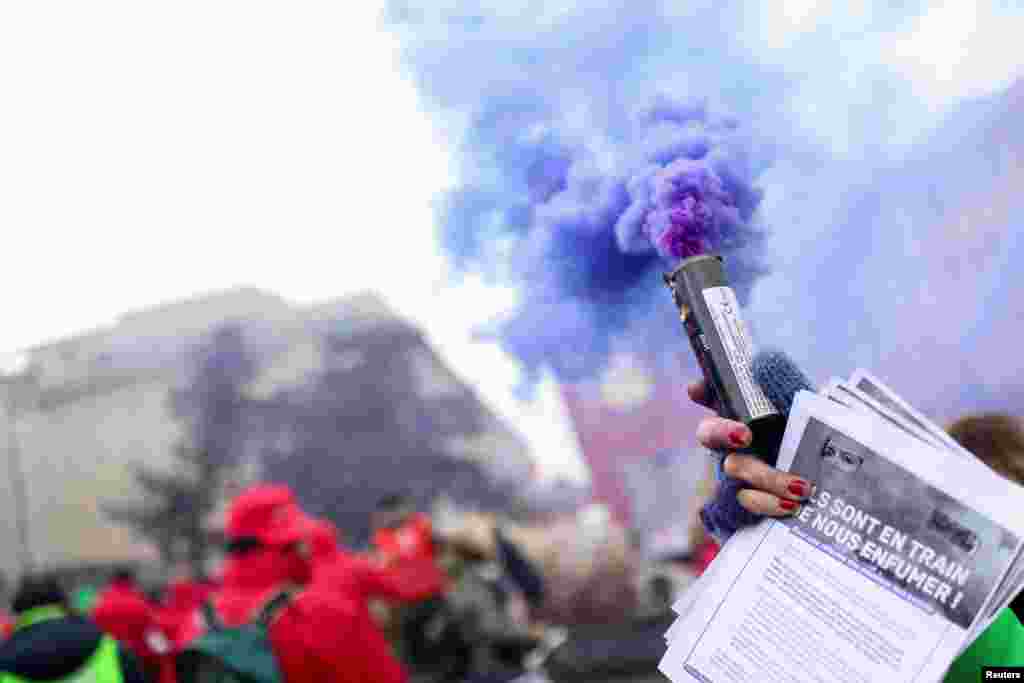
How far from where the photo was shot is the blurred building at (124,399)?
1603 cm

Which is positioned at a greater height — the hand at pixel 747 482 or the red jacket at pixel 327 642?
the hand at pixel 747 482

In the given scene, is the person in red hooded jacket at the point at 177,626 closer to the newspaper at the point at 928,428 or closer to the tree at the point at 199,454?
the newspaper at the point at 928,428

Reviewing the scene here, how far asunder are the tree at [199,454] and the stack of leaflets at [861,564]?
1472cm

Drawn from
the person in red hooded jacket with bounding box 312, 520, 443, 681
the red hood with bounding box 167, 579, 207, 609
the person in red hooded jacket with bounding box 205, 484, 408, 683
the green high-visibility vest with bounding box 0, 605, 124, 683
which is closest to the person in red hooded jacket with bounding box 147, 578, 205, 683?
the red hood with bounding box 167, 579, 207, 609

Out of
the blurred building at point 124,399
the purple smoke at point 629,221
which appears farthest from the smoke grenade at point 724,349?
the blurred building at point 124,399

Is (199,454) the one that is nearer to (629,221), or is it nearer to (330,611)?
(330,611)

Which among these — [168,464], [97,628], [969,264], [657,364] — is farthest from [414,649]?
[168,464]

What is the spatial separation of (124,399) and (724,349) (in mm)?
16837

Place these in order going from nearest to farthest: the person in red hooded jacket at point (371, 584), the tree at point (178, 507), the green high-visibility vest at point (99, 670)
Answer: the green high-visibility vest at point (99, 670) < the person in red hooded jacket at point (371, 584) < the tree at point (178, 507)

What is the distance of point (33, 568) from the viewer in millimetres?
15703

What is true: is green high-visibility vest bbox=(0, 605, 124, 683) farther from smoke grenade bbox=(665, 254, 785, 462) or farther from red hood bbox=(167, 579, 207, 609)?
red hood bbox=(167, 579, 207, 609)

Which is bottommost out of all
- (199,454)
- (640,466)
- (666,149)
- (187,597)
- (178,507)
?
(178,507)

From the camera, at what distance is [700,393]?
180 centimetres


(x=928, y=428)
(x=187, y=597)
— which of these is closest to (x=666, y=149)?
(x=928, y=428)
